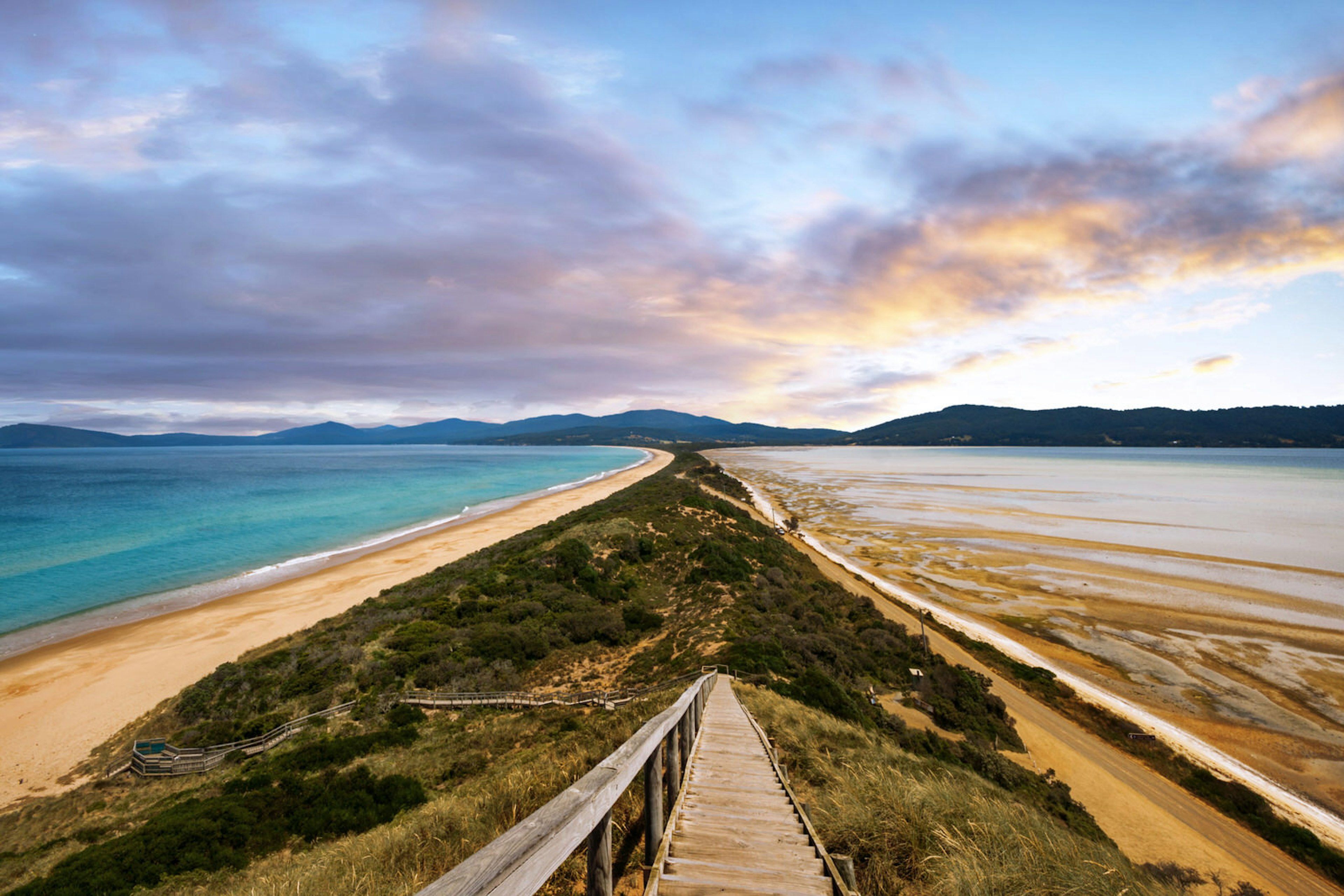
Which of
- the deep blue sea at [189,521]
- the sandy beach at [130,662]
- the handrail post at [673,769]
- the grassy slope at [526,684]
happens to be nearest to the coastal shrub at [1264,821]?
the grassy slope at [526,684]

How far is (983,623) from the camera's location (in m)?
25.4

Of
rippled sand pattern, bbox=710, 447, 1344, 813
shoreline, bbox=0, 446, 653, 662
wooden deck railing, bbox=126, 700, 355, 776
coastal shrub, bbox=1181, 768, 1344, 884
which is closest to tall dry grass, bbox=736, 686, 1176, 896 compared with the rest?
coastal shrub, bbox=1181, 768, 1344, 884

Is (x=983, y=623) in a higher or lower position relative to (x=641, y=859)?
lower

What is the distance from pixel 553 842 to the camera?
1.99 meters

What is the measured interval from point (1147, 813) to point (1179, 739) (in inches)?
186

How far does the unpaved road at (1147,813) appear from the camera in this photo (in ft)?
37.4

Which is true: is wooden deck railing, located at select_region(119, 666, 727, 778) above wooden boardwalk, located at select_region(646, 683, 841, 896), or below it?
below

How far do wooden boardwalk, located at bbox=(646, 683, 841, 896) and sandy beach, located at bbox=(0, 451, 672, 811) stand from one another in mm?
18404

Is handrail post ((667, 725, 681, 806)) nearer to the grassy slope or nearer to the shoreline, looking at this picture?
the grassy slope

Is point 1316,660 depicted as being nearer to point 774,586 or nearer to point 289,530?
point 774,586

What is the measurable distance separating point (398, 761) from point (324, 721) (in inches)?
169

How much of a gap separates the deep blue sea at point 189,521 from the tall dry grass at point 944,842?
3887 cm

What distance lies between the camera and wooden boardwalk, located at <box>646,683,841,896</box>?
3324mm

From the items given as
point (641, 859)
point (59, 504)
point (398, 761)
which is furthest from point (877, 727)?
point (59, 504)
